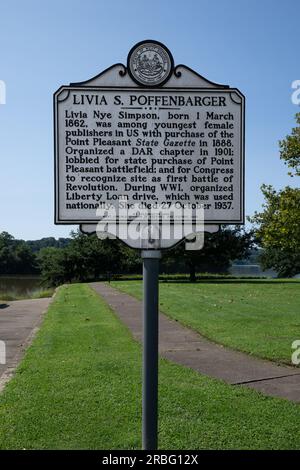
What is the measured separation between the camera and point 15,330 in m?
12.5

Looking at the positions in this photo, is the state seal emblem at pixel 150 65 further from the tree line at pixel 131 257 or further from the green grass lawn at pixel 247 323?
the tree line at pixel 131 257

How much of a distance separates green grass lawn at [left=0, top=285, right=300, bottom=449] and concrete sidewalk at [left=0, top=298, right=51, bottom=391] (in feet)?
1.08

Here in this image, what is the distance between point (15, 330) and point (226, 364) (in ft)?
20.9

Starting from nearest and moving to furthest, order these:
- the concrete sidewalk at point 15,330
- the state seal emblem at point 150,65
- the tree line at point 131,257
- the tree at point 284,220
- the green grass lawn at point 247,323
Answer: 1. the state seal emblem at point 150,65
2. the concrete sidewalk at point 15,330
3. the green grass lawn at point 247,323
4. the tree at point 284,220
5. the tree line at point 131,257

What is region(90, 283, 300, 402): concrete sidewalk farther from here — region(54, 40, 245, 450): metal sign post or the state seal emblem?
the state seal emblem

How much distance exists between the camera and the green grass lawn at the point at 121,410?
15.7 feet

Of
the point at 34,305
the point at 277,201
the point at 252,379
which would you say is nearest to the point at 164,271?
the point at 34,305

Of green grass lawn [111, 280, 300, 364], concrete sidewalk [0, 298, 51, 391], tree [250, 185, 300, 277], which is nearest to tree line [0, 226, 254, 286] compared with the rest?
concrete sidewalk [0, 298, 51, 391]

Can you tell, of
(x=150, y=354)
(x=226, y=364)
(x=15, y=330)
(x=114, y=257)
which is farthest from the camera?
(x=114, y=257)

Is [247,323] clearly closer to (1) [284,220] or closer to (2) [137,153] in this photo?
(1) [284,220]

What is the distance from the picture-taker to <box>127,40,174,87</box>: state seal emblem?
4219 mm

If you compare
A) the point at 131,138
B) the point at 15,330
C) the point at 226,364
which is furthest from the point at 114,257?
the point at 131,138

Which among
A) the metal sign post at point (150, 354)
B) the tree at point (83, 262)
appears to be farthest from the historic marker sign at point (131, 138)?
the tree at point (83, 262)

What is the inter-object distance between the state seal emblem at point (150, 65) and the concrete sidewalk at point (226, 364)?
12.6ft
